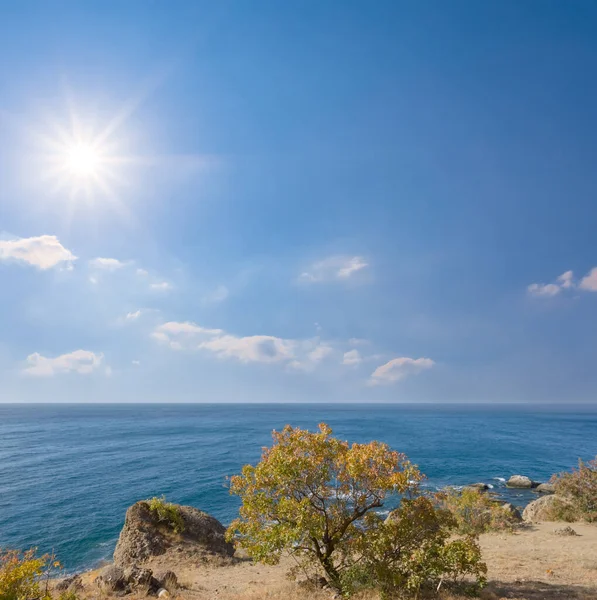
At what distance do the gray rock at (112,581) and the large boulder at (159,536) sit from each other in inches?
267

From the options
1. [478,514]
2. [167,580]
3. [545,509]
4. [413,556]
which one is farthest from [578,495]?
[167,580]

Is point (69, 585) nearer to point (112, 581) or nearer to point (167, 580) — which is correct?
point (112, 581)

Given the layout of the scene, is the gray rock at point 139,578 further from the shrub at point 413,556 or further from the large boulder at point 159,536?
the shrub at point 413,556

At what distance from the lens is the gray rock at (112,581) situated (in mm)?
17547

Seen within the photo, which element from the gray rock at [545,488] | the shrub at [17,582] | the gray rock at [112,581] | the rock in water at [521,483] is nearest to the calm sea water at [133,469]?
the rock in water at [521,483]

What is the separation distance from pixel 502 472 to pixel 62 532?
77.1 meters

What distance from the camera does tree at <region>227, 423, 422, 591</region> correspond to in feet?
49.0

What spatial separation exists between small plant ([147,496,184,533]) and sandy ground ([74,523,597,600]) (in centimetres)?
362

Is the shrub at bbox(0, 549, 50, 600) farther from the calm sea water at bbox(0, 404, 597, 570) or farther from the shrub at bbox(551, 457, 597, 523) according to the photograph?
the shrub at bbox(551, 457, 597, 523)

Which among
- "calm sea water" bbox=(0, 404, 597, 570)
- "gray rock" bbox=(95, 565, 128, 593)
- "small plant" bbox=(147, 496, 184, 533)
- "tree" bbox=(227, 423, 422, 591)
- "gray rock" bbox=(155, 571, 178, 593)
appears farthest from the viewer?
"calm sea water" bbox=(0, 404, 597, 570)

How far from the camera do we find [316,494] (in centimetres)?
1584

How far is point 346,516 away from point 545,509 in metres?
35.5

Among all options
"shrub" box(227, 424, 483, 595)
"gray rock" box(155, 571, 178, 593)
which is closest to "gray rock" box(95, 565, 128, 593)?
"gray rock" box(155, 571, 178, 593)

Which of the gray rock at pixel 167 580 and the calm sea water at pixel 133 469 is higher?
the gray rock at pixel 167 580
